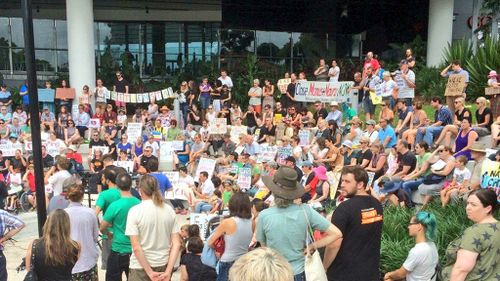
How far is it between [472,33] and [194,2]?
14.1 m

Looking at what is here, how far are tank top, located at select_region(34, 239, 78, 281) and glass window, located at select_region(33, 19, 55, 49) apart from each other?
22947 mm

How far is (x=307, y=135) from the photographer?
14062mm

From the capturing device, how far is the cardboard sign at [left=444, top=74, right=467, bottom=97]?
13.3 meters

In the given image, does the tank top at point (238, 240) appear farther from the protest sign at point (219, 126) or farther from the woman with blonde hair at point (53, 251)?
the protest sign at point (219, 126)

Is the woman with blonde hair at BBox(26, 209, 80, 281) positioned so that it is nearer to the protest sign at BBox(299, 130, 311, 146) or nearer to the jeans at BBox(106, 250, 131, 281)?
the jeans at BBox(106, 250, 131, 281)

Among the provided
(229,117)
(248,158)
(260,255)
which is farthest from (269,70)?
(260,255)

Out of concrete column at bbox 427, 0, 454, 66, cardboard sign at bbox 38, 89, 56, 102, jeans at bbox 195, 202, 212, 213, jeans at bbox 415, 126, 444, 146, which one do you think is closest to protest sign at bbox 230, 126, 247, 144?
jeans at bbox 195, 202, 212, 213

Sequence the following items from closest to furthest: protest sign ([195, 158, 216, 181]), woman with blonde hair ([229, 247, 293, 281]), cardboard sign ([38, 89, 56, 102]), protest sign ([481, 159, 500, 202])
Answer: woman with blonde hair ([229, 247, 293, 281])
protest sign ([481, 159, 500, 202])
protest sign ([195, 158, 216, 181])
cardboard sign ([38, 89, 56, 102])

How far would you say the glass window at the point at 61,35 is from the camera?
25.3 m

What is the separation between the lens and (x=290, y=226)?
4070 millimetres

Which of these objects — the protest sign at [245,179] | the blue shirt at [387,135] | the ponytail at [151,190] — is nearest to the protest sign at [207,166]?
the protest sign at [245,179]

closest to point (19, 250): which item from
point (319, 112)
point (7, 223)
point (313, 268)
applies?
point (7, 223)

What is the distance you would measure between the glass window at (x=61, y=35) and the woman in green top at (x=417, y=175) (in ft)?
64.8

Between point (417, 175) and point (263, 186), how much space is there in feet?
10.5
